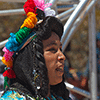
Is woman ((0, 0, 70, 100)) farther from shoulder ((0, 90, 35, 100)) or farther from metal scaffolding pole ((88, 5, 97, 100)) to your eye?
metal scaffolding pole ((88, 5, 97, 100))

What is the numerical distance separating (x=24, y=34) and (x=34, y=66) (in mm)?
337

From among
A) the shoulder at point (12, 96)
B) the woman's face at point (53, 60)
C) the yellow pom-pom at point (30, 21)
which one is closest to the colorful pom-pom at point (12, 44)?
the yellow pom-pom at point (30, 21)

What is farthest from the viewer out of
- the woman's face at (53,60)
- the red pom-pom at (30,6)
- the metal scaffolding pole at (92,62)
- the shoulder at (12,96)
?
the metal scaffolding pole at (92,62)

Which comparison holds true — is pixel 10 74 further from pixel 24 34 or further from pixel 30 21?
pixel 30 21

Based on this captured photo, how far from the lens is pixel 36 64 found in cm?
152

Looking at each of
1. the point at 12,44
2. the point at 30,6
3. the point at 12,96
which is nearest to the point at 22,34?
the point at 12,44

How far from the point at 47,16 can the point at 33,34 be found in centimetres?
24

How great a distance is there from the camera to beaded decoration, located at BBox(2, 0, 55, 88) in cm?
161

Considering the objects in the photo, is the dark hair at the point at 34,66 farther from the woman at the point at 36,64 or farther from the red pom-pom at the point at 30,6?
the red pom-pom at the point at 30,6

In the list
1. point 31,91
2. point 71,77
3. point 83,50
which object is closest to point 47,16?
point 31,91

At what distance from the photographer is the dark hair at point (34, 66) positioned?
150cm

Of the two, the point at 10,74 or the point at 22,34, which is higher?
the point at 22,34

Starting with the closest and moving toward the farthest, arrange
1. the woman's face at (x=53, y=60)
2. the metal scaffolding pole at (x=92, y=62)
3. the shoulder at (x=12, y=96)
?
1. the shoulder at (x=12, y=96)
2. the woman's face at (x=53, y=60)
3. the metal scaffolding pole at (x=92, y=62)

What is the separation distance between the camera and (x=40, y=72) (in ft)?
4.95
